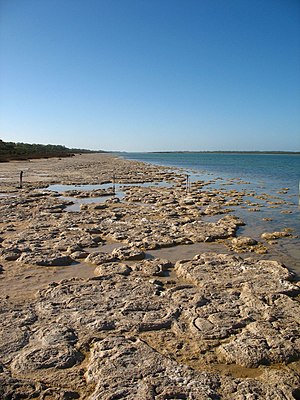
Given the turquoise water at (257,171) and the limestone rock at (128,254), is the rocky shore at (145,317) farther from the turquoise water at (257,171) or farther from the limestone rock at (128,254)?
the turquoise water at (257,171)

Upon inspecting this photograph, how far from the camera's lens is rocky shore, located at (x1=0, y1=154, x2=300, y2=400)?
3.55m

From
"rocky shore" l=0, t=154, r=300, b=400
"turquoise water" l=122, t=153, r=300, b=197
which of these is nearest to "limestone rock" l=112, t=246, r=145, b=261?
"rocky shore" l=0, t=154, r=300, b=400

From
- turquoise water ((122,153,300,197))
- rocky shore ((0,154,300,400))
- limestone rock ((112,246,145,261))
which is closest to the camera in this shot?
rocky shore ((0,154,300,400))

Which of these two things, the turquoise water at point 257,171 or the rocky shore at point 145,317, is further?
the turquoise water at point 257,171

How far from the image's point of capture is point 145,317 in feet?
16.4

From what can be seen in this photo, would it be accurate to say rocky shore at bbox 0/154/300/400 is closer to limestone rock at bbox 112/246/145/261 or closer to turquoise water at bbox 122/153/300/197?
limestone rock at bbox 112/246/145/261

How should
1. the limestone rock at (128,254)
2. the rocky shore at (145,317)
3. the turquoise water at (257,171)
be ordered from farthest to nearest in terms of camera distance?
1. the turquoise water at (257,171)
2. the limestone rock at (128,254)
3. the rocky shore at (145,317)

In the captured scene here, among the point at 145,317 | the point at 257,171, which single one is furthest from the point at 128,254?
the point at 257,171

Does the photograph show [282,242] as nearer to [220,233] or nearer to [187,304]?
[220,233]

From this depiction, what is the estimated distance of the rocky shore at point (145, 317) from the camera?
140 inches

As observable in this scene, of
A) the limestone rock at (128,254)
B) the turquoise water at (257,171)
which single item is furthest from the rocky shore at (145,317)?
the turquoise water at (257,171)

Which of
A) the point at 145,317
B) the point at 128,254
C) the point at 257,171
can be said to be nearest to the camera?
the point at 145,317

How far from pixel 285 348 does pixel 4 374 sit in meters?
3.67

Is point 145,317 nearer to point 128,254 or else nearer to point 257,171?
point 128,254
